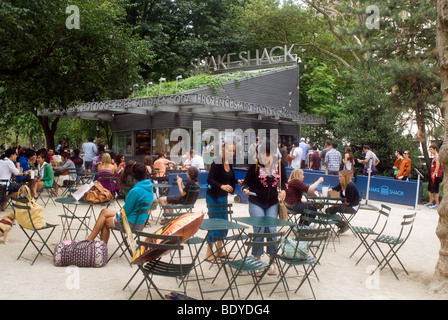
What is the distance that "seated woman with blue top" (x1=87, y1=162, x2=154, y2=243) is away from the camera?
19.0 ft

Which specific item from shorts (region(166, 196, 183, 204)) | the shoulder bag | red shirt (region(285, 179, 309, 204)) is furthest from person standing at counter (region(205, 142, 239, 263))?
shorts (region(166, 196, 183, 204))

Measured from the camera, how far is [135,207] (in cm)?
584

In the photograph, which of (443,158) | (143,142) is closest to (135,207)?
(443,158)

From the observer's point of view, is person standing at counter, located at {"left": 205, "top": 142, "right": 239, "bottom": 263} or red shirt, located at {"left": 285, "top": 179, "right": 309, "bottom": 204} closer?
person standing at counter, located at {"left": 205, "top": 142, "right": 239, "bottom": 263}

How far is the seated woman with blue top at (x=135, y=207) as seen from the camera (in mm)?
5785

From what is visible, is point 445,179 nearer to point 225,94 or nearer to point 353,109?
point 353,109

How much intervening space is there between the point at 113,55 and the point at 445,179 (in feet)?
39.3

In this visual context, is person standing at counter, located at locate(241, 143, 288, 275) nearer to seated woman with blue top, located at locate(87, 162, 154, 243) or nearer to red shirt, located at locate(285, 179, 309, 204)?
seated woman with blue top, located at locate(87, 162, 154, 243)

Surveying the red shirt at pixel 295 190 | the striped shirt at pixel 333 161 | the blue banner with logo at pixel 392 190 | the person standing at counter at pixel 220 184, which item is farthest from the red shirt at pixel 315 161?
the person standing at counter at pixel 220 184

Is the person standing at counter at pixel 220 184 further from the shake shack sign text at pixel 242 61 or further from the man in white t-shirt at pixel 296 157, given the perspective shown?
the shake shack sign text at pixel 242 61

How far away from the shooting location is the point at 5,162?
9.47 m
